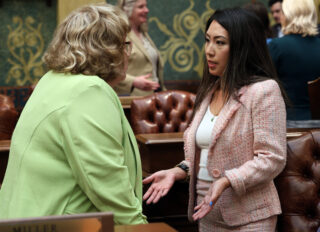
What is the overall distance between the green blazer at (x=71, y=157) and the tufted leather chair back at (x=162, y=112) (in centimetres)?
177

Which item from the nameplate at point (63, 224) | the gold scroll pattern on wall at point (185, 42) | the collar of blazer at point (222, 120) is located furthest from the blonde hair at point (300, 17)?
the nameplate at point (63, 224)

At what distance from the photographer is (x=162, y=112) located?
11.4 feet

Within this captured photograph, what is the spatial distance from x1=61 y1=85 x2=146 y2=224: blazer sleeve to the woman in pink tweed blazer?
287 millimetres

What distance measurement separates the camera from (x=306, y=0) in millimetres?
3625

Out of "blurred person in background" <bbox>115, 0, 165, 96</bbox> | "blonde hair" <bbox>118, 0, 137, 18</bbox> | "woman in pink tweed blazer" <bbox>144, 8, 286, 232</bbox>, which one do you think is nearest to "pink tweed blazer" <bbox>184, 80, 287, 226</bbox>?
"woman in pink tweed blazer" <bbox>144, 8, 286, 232</bbox>

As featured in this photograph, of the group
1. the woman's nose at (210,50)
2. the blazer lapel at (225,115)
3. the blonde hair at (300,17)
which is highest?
the woman's nose at (210,50)

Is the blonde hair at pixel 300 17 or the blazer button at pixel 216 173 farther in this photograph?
the blonde hair at pixel 300 17

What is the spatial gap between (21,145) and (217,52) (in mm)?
829

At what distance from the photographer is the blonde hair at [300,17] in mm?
3590

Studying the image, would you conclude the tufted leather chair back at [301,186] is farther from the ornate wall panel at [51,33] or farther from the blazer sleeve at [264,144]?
the ornate wall panel at [51,33]

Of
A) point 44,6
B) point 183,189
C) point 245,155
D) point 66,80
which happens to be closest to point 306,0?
point 183,189

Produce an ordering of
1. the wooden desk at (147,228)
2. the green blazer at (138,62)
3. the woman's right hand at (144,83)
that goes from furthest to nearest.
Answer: the green blazer at (138,62), the woman's right hand at (144,83), the wooden desk at (147,228)

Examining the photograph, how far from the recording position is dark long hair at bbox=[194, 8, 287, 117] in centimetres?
204

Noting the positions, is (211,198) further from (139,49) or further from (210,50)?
(139,49)
